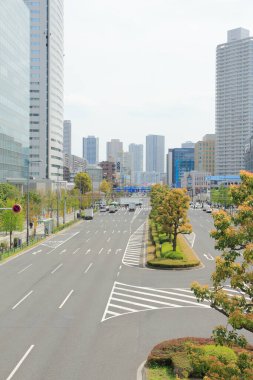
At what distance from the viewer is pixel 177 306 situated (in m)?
28.8

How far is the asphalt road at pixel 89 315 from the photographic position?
19531mm

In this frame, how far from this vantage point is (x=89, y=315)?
26766 millimetres

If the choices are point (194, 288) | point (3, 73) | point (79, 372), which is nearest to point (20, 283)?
point (79, 372)

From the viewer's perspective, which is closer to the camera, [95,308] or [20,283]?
[95,308]

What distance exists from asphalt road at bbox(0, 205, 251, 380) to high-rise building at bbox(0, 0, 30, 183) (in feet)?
205

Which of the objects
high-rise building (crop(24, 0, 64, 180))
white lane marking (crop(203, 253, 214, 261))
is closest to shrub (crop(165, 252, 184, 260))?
white lane marking (crop(203, 253, 214, 261))

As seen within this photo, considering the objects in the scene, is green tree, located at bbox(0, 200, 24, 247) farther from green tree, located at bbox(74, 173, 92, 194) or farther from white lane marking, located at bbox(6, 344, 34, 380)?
green tree, located at bbox(74, 173, 92, 194)

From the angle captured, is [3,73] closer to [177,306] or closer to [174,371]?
[177,306]

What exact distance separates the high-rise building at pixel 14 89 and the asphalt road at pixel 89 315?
62561 mm

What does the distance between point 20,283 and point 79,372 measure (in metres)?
18.9

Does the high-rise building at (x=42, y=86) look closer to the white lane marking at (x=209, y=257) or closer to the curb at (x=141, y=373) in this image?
the white lane marking at (x=209, y=257)

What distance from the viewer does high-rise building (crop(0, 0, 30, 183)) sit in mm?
103312

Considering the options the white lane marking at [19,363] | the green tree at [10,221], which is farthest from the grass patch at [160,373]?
the green tree at [10,221]

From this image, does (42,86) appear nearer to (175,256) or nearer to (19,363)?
(175,256)
